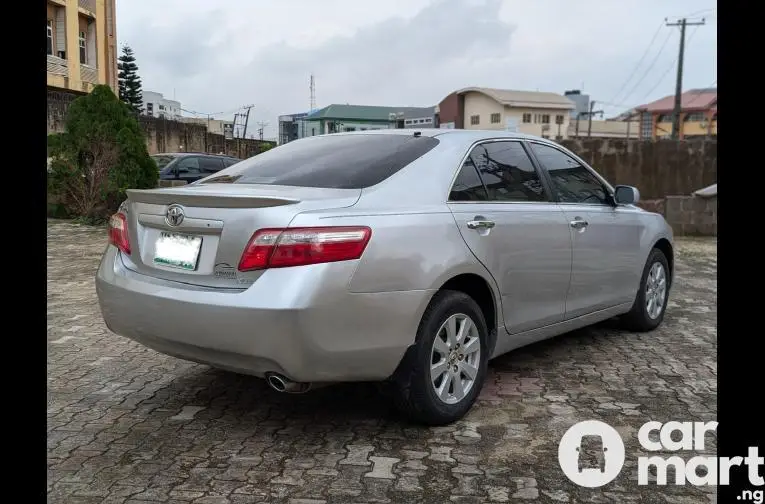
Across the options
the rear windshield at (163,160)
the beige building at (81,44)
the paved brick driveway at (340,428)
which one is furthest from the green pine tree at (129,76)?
the paved brick driveway at (340,428)

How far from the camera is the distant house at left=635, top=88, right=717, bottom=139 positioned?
68.9m

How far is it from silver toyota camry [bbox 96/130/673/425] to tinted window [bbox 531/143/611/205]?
7 cm

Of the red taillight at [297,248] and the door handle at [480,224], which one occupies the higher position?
the door handle at [480,224]

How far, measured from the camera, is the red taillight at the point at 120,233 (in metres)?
3.70

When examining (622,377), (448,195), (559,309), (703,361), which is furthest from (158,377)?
→ (703,361)

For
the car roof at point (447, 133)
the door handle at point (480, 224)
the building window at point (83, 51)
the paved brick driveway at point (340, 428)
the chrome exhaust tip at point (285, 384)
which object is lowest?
the paved brick driveway at point (340, 428)

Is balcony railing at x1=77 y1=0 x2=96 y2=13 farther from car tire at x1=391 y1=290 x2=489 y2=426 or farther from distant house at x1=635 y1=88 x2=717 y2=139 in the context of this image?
distant house at x1=635 y1=88 x2=717 y2=139

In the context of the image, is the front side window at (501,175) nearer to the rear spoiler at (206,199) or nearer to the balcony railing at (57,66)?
the rear spoiler at (206,199)

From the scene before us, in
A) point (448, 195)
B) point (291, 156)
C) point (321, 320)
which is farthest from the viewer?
point (291, 156)

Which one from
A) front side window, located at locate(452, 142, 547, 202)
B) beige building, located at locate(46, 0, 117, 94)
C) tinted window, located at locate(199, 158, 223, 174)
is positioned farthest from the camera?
beige building, located at locate(46, 0, 117, 94)

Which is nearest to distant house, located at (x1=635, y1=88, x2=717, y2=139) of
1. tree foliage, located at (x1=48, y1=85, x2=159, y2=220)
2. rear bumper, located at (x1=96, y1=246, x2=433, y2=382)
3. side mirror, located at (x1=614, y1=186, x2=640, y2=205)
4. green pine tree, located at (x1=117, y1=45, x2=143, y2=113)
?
green pine tree, located at (x1=117, y1=45, x2=143, y2=113)
